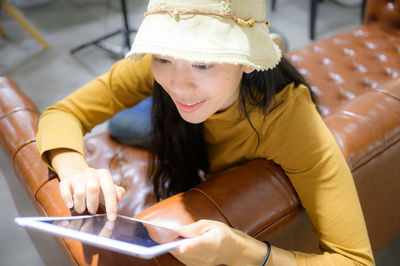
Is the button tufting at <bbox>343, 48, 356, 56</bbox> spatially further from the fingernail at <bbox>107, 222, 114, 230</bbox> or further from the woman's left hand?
the fingernail at <bbox>107, 222, 114, 230</bbox>

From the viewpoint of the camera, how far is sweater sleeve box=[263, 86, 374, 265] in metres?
0.76

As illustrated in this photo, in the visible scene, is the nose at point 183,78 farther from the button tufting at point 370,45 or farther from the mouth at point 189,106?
the button tufting at point 370,45

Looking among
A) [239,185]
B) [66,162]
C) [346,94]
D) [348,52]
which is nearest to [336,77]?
[346,94]

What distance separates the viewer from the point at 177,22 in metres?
0.66

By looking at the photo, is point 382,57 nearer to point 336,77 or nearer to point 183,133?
point 336,77

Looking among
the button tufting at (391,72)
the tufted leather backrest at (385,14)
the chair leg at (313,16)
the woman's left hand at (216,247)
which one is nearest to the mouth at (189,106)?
the woman's left hand at (216,247)

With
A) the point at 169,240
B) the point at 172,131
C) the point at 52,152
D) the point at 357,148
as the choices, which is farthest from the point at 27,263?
the point at 357,148

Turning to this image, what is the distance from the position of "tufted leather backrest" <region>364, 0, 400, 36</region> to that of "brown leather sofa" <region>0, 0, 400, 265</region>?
64 centimetres

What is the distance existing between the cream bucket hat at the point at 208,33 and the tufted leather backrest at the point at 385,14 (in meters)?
1.49

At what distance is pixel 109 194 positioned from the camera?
2.31ft

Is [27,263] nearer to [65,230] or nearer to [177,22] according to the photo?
[65,230]

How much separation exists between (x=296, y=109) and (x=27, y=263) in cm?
99

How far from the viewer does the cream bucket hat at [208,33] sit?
0.64 m

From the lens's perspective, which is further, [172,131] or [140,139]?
[140,139]
